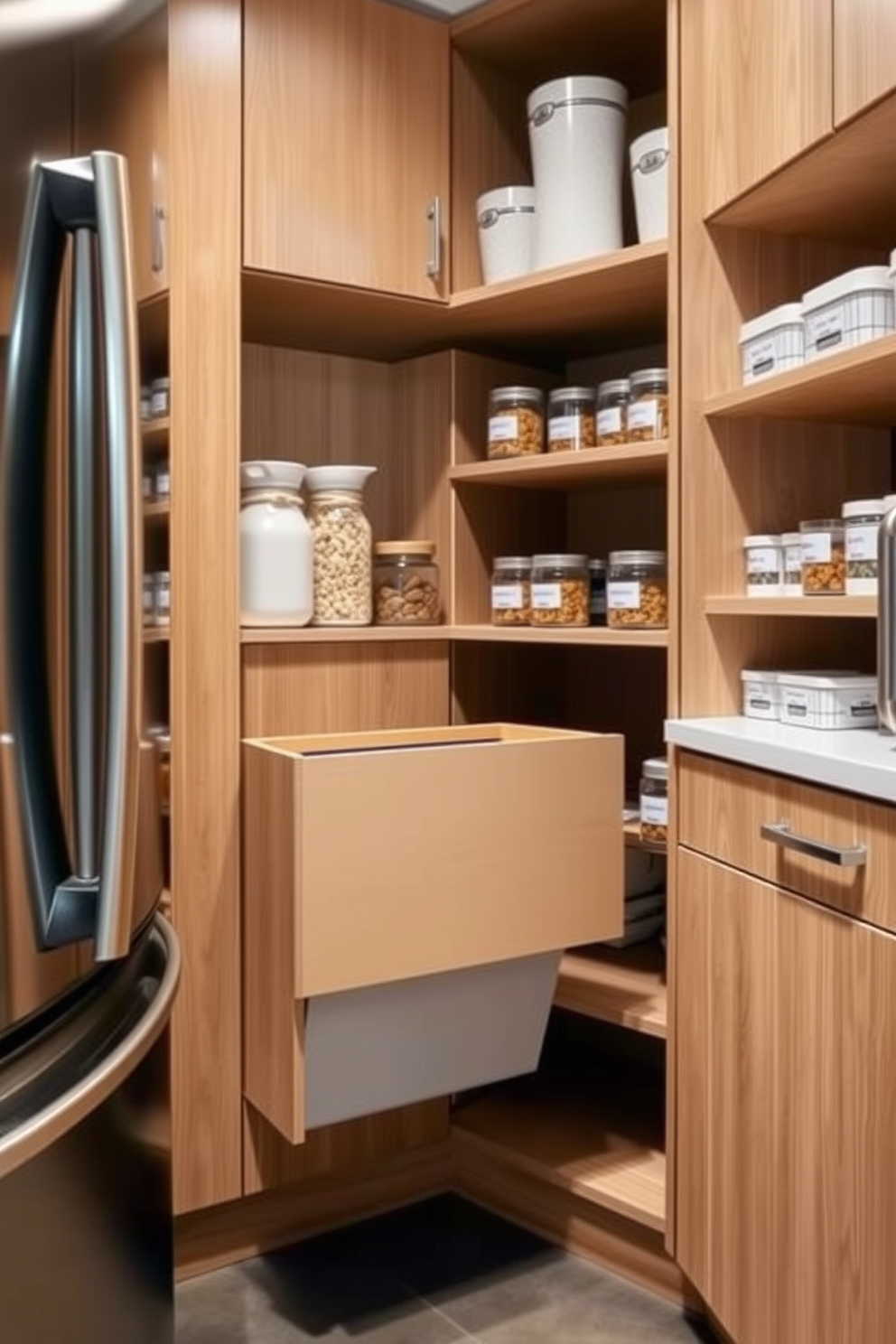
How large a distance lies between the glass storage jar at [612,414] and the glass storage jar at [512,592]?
9.7 inches

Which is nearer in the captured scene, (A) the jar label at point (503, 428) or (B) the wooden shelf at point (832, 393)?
(B) the wooden shelf at point (832, 393)

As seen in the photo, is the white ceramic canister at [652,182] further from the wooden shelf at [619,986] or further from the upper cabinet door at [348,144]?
Result: the wooden shelf at [619,986]

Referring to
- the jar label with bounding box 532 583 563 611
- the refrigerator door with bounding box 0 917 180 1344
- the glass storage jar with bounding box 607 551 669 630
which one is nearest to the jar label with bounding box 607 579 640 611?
the glass storage jar with bounding box 607 551 669 630

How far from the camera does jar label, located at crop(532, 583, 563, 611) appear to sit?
1905 mm

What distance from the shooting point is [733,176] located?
1542 mm

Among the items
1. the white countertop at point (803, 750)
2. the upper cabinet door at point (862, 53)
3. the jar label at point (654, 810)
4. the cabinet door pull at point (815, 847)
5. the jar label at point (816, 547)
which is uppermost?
the upper cabinet door at point (862, 53)

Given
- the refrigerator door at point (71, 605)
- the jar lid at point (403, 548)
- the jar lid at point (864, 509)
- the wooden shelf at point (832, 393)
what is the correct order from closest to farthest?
the refrigerator door at point (71, 605), the wooden shelf at point (832, 393), the jar lid at point (864, 509), the jar lid at point (403, 548)

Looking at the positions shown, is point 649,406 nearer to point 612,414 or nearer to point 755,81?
point 612,414

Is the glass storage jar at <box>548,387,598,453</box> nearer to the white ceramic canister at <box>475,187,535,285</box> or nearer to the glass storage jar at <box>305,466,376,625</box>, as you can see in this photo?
the white ceramic canister at <box>475,187,535,285</box>

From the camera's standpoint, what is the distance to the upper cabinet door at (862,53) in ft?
4.03

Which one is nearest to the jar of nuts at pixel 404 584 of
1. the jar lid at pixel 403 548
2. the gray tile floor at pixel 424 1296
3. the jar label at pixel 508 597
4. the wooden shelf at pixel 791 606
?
the jar lid at pixel 403 548

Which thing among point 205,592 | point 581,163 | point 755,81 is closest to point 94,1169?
point 205,592

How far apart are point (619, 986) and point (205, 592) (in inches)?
35.5

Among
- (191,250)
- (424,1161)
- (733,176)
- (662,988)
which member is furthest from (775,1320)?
(191,250)
